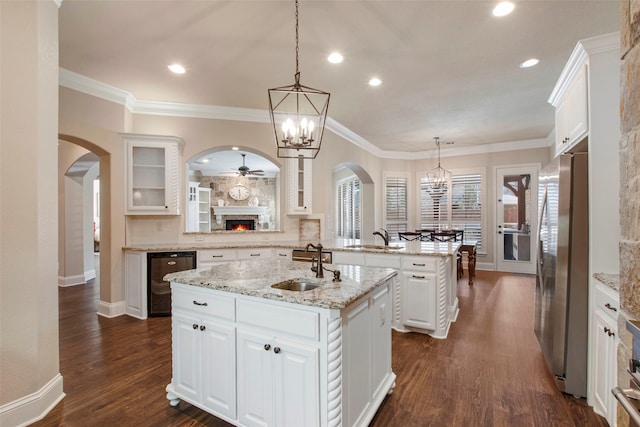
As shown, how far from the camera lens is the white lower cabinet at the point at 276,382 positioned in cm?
154

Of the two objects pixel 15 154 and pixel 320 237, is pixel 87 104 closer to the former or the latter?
pixel 15 154

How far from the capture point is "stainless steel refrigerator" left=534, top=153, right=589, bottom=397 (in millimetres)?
2160

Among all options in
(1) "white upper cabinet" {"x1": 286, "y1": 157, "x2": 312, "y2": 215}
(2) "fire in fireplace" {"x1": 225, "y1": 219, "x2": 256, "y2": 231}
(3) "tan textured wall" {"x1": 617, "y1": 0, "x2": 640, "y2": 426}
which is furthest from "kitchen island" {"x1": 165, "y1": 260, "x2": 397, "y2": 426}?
(2) "fire in fireplace" {"x1": 225, "y1": 219, "x2": 256, "y2": 231}

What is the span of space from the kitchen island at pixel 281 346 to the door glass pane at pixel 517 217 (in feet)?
19.4

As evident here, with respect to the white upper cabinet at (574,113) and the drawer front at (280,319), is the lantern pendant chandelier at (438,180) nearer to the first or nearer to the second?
the white upper cabinet at (574,113)

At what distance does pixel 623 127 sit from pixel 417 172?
7.13m

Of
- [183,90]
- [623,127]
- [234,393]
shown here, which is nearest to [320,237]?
[183,90]

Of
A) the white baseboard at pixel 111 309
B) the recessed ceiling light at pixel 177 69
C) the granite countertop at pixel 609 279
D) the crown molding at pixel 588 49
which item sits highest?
the recessed ceiling light at pixel 177 69

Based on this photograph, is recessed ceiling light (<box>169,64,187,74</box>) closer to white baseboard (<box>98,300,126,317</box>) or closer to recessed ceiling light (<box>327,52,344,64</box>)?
recessed ceiling light (<box>327,52,344,64</box>)

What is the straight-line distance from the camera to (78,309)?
434cm

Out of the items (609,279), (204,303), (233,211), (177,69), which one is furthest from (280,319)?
(233,211)

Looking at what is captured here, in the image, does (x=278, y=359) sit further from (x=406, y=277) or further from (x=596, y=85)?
(x=596, y=85)

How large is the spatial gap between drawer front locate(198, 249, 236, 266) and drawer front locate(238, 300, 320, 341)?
2610mm

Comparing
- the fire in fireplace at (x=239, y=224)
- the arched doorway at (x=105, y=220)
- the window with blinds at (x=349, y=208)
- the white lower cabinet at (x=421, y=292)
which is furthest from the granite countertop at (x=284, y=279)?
the fire in fireplace at (x=239, y=224)
